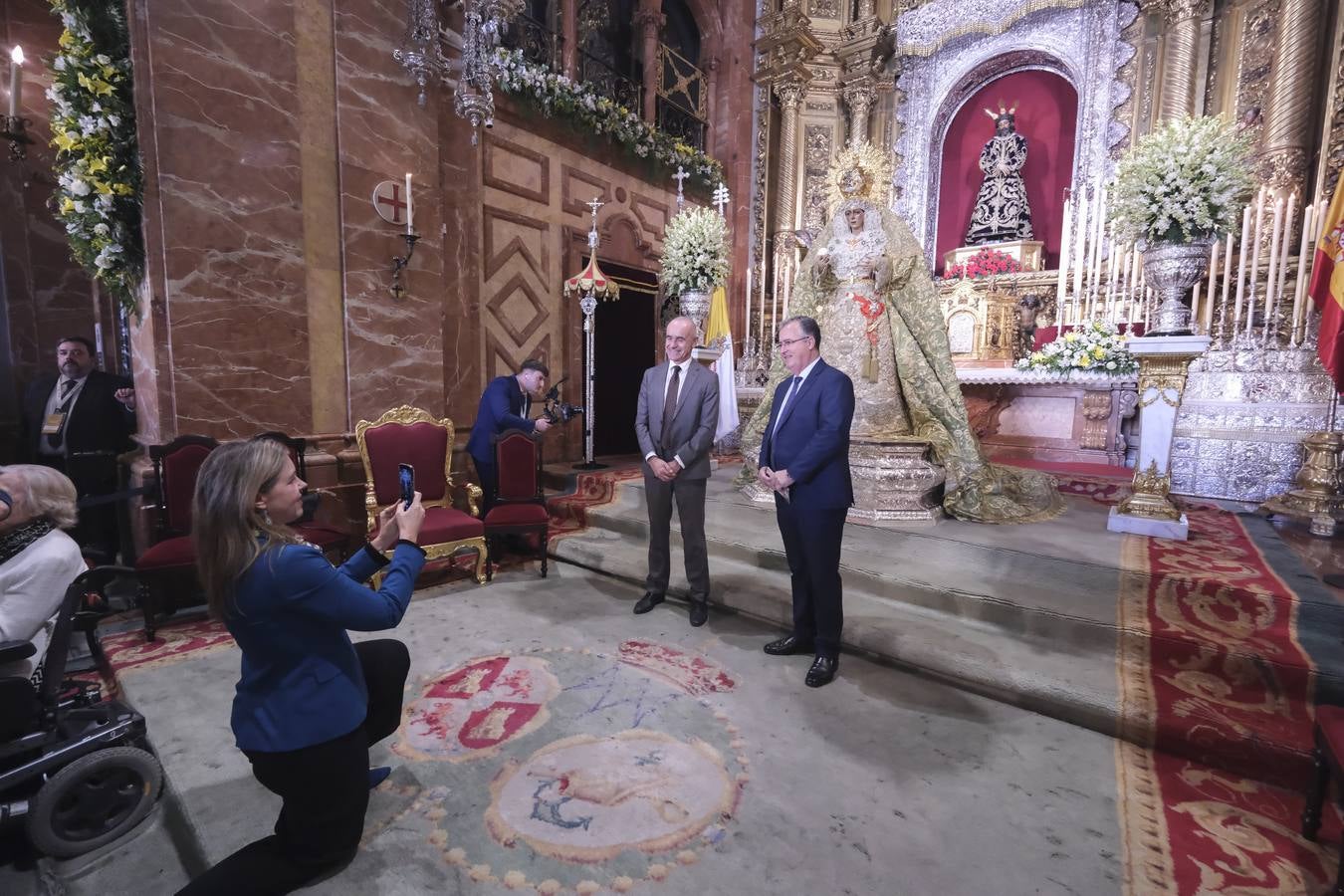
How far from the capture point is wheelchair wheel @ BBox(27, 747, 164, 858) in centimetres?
193

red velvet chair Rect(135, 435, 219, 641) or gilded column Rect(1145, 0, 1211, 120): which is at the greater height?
gilded column Rect(1145, 0, 1211, 120)

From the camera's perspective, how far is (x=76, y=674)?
3.24 m

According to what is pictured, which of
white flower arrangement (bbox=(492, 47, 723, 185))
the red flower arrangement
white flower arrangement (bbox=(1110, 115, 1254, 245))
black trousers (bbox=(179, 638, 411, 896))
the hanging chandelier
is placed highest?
white flower arrangement (bbox=(492, 47, 723, 185))

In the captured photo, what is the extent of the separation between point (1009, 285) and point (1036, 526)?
508 centimetres

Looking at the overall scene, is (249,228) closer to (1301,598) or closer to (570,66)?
(570,66)

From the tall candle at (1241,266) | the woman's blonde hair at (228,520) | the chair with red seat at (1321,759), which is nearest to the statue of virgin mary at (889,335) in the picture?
the tall candle at (1241,266)

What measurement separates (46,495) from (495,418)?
301 centimetres

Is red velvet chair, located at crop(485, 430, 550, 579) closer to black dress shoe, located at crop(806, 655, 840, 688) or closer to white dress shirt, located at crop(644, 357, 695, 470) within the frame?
white dress shirt, located at crop(644, 357, 695, 470)

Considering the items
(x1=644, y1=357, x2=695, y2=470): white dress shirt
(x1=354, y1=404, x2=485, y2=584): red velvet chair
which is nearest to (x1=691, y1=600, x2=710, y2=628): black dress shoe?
(x1=644, y1=357, x2=695, y2=470): white dress shirt

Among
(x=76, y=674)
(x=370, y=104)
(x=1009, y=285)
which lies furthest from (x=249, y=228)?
(x=1009, y=285)

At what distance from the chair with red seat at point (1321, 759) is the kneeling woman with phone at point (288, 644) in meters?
2.76

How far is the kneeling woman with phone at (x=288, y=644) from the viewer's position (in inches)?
59.1

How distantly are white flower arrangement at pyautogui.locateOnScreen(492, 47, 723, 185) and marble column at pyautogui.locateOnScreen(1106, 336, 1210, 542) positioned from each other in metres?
6.14

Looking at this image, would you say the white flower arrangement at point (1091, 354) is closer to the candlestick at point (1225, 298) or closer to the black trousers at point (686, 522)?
the candlestick at point (1225, 298)
